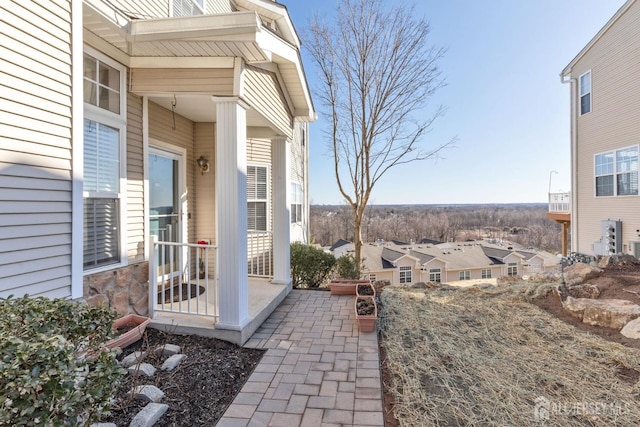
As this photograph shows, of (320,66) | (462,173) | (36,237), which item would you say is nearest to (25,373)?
(36,237)

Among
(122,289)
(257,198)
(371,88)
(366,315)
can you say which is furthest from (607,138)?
(122,289)

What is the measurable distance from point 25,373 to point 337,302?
13.7 feet

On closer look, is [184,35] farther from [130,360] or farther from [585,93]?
[585,93]

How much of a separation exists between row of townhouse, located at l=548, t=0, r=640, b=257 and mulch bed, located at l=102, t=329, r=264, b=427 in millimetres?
10096

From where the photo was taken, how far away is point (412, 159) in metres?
8.86

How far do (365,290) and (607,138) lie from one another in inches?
363

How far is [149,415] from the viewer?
7.03 ft

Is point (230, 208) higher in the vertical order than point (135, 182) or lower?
A: lower

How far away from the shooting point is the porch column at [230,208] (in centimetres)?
344

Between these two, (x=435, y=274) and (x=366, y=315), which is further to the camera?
(x=435, y=274)

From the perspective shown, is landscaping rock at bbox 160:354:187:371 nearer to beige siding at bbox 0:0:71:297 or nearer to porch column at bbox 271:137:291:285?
beige siding at bbox 0:0:71:297

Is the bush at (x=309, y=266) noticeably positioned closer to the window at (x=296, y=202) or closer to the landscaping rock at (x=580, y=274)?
the window at (x=296, y=202)

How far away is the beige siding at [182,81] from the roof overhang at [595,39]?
430 inches

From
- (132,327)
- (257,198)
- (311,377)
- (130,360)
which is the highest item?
(257,198)
